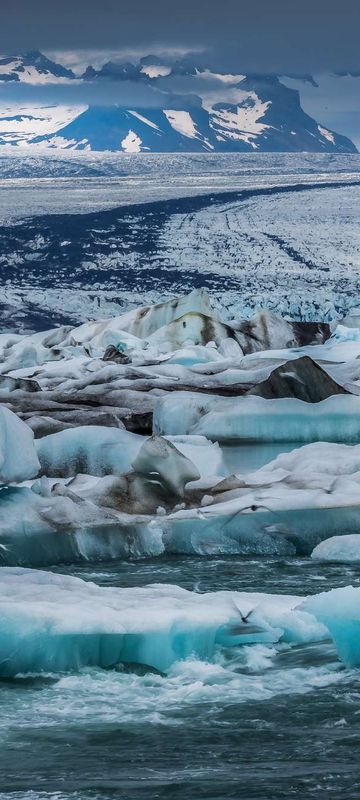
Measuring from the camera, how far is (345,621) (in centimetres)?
643

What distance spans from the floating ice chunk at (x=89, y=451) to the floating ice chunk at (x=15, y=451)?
0.63m

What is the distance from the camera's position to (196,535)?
9109 mm

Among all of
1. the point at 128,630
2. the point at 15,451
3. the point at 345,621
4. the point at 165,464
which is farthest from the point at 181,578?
the point at 15,451

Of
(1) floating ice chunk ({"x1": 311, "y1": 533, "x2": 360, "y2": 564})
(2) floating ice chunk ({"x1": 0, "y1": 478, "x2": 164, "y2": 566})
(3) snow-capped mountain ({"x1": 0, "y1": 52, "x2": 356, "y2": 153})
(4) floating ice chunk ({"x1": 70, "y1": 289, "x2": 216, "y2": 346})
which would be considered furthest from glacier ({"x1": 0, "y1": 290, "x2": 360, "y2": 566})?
(3) snow-capped mountain ({"x1": 0, "y1": 52, "x2": 356, "y2": 153})

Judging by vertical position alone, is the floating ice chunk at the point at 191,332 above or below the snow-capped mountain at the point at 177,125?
above

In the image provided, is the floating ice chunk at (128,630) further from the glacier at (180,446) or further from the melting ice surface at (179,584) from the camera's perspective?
the glacier at (180,446)

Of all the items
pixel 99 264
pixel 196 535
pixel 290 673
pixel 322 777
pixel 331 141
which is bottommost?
pixel 331 141

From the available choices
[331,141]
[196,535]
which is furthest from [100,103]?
[196,535]

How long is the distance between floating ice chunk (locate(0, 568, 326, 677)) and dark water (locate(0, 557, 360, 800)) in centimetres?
9

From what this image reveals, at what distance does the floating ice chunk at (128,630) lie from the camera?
6.40 meters

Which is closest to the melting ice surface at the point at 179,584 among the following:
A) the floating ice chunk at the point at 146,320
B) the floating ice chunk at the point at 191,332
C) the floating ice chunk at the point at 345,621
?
the floating ice chunk at the point at 345,621

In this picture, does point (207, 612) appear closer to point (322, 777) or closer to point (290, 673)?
point (290, 673)

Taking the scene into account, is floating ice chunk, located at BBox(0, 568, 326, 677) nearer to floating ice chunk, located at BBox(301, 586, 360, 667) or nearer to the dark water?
the dark water

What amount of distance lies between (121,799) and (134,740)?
66 cm
